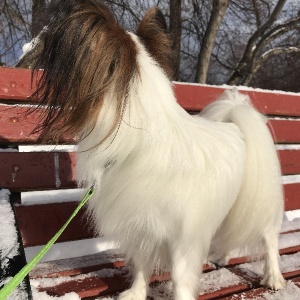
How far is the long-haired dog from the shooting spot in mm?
1265

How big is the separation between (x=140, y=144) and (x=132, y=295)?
0.69 metres

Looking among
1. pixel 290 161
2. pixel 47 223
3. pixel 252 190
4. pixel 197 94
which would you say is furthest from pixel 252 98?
pixel 47 223

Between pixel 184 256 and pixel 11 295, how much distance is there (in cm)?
72

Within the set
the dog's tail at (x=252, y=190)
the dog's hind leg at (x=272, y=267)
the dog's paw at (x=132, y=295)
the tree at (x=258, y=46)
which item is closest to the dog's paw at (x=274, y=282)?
the dog's hind leg at (x=272, y=267)

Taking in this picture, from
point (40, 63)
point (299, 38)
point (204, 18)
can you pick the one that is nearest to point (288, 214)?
point (40, 63)

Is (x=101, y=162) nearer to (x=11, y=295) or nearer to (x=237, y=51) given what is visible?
(x=11, y=295)

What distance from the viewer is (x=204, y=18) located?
7.94 metres

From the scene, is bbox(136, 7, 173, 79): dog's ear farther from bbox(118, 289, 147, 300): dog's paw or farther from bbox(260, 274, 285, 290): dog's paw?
bbox(260, 274, 285, 290): dog's paw

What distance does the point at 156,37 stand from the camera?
1.55m

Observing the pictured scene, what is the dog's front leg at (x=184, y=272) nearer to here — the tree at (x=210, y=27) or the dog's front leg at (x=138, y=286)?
the dog's front leg at (x=138, y=286)

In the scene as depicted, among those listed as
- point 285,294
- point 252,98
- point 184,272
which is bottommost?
point 285,294

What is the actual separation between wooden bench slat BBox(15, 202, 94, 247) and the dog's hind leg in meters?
0.95

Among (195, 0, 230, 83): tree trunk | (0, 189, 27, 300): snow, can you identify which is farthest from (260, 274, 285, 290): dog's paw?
(195, 0, 230, 83): tree trunk

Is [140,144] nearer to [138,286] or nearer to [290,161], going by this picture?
[138,286]
